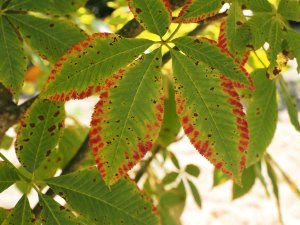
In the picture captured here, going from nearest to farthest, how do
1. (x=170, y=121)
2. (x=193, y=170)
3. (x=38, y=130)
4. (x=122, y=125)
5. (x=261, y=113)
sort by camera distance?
(x=122, y=125) → (x=38, y=130) → (x=261, y=113) → (x=170, y=121) → (x=193, y=170)

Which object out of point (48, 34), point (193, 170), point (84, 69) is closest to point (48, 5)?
point (48, 34)

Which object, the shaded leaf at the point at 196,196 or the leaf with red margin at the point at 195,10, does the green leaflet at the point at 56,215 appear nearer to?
the leaf with red margin at the point at 195,10

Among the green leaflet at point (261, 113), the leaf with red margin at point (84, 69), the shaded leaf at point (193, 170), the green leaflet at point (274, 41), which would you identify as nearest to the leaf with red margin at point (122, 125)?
the leaf with red margin at point (84, 69)

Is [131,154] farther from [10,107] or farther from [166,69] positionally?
[166,69]

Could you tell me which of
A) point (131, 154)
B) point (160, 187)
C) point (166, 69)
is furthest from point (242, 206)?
point (131, 154)

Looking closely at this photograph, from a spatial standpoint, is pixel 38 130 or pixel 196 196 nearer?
pixel 38 130

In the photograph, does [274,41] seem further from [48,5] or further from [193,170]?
[193,170]
